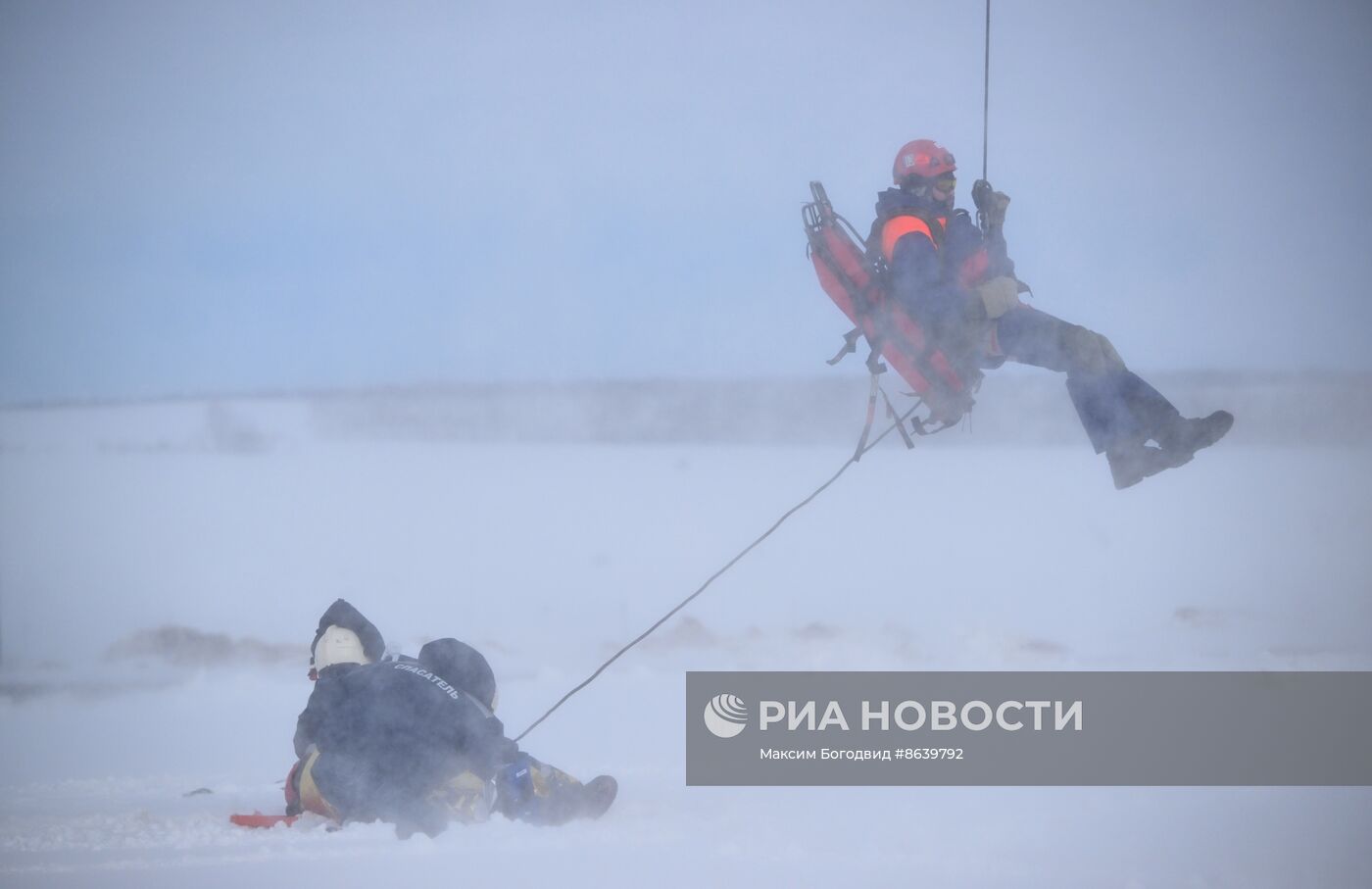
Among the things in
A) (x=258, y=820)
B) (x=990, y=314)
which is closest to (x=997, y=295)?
(x=990, y=314)

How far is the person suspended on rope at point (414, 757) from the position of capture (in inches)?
87.4

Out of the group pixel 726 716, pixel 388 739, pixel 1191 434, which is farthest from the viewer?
pixel 726 716

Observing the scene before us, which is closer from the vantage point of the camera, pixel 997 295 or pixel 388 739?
pixel 997 295

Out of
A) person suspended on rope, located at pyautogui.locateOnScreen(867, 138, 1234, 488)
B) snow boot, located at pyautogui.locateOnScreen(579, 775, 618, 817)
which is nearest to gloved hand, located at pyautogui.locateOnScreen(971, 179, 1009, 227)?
person suspended on rope, located at pyautogui.locateOnScreen(867, 138, 1234, 488)

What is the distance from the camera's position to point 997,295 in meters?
2.07

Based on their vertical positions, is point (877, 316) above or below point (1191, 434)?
above

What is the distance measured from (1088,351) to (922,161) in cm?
46

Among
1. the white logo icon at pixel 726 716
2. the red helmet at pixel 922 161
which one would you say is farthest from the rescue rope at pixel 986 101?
the white logo icon at pixel 726 716

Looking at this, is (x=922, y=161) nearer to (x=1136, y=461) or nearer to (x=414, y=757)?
(x=1136, y=461)

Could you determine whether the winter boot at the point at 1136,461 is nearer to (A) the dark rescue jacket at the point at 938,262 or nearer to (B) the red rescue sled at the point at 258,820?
(A) the dark rescue jacket at the point at 938,262

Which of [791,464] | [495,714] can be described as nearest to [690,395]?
[791,464]

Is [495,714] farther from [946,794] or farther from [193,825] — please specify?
[946,794]

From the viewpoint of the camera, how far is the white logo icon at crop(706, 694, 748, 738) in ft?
8.04

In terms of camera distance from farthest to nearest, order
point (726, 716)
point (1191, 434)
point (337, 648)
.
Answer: point (726, 716) < point (337, 648) < point (1191, 434)
